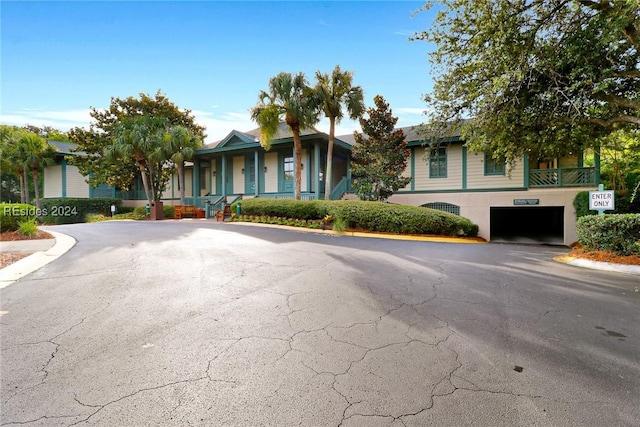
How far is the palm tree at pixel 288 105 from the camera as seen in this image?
16359 mm

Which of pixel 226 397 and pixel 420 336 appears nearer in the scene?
pixel 226 397

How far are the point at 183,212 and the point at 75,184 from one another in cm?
1204

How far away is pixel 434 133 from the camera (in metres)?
11.5

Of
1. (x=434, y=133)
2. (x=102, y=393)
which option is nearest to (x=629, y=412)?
(x=102, y=393)

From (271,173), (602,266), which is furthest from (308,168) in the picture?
(602,266)

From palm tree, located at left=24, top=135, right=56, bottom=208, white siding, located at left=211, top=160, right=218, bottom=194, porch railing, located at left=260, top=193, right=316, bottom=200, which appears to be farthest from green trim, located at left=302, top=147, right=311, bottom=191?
palm tree, located at left=24, top=135, right=56, bottom=208

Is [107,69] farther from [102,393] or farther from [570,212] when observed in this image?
[570,212]

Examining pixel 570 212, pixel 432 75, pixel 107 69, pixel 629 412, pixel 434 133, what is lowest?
pixel 629 412

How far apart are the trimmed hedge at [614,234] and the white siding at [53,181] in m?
33.0

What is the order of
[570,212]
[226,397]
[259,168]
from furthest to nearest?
[259,168], [570,212], [226,397]

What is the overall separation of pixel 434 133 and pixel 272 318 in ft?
33.1

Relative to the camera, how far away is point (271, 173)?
2173 cm

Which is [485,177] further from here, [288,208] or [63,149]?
[63,149]

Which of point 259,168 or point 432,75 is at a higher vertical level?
point 432,75
